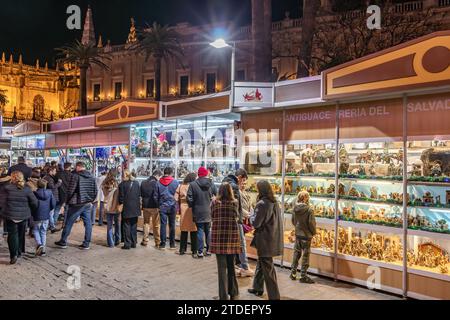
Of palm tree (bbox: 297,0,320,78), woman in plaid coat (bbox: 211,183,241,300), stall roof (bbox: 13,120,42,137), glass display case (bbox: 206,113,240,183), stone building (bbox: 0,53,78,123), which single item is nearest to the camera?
woman in plaid coat (bbox: 211,183,241,300)

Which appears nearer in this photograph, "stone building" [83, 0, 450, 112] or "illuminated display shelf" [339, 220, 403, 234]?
"illuminated display shelf" [339, 220, 403, 234]

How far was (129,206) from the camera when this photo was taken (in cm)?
962

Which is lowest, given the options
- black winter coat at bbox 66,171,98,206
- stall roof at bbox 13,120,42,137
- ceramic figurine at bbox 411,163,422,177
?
black winter coat at bbox 66,171,98,206

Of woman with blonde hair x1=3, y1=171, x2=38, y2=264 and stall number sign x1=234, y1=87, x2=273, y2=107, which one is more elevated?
stall number sign x1=234, y1=87, x2=273, y2=107

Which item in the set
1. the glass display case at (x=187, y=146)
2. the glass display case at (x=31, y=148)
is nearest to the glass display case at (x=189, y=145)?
the glass display case at (x=187, y=146)

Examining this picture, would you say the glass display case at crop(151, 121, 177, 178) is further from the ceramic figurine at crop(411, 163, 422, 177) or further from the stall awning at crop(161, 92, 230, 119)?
the ceramic figurine at crop(411, 163, 422, 177)

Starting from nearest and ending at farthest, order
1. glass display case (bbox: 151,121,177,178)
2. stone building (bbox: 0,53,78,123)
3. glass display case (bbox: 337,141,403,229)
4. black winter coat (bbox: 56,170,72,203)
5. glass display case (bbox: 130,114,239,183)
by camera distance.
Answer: glass display case (bbox: 337,141,403,229) < glass display case (bbox: 130,114,239,183) < black winter coat (bbox: 56,170,72,203) < glass display case (bbox: 151,121,177,178) < stone building (bbox: 0,53,78,123)

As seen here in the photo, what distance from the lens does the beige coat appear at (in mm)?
8883

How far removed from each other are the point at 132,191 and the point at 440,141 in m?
6.45

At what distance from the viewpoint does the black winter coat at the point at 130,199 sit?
31.5 feet

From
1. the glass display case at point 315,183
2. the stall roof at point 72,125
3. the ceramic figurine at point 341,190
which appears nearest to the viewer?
the ceramic figurine at point 341,190

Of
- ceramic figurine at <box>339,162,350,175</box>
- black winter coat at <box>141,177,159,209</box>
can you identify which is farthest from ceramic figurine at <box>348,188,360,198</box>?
black winter coat at <box>141,177,159,209</box>

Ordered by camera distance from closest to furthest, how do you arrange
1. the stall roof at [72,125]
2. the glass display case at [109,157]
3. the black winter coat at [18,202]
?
the black winter coat at [18,202] < the glass display case at [109,157] < the stall roof at [72,125]

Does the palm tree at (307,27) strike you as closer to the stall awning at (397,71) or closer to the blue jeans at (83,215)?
the stall awning at (397,71)
